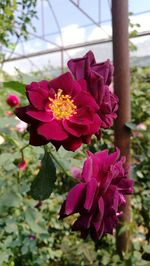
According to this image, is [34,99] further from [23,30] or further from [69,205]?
[23,30]

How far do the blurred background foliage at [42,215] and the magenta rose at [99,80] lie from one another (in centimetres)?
14

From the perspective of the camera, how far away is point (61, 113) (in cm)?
53

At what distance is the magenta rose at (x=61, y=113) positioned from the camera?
19.5 inches

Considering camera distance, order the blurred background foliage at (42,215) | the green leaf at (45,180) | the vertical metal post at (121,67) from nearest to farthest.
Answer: the green leaf at (45,180), the blurred background foliage at (42,215), the vertical metal post at (121,67)

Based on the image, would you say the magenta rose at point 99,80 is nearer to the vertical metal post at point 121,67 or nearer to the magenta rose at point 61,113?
the magenta rose at point 61,113

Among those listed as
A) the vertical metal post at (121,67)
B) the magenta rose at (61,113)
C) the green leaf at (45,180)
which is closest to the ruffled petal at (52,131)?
the magenta rose at (61,113)

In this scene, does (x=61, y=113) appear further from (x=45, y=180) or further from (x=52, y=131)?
(x=45, y=180)

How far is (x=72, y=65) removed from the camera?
0.55m

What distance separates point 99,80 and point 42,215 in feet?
4.92

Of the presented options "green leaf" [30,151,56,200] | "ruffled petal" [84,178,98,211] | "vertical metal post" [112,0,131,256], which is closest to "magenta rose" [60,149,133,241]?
"ruffled petal" [84,178,98,211]

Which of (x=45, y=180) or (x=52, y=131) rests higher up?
(x=52, y=131)

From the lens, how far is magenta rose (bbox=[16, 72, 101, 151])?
0.50 meters

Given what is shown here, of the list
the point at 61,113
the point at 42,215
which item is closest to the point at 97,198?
the point at 61,113

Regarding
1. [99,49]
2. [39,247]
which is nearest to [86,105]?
[39,247]
